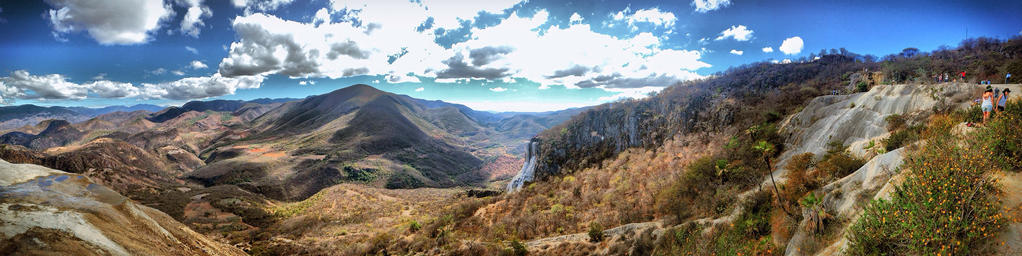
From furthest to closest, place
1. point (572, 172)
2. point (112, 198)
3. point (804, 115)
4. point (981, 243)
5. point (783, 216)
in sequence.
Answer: point (572, 172)
point (804, 115)
point (783, 216)
point (112, 198)
point (981, 243)

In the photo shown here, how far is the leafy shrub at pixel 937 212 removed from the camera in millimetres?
5770

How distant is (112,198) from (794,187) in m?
21.5

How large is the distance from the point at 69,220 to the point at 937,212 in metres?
16.9

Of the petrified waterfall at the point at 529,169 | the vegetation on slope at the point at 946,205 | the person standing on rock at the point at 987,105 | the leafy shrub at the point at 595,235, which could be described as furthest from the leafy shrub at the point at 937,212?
the petrified waterfall at the point at 529,169

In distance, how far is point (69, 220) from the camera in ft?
21.9

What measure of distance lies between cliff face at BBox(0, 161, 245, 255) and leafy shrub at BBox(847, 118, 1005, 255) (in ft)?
50.4

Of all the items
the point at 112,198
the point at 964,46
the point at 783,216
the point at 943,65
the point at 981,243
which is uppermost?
the point at 964,46

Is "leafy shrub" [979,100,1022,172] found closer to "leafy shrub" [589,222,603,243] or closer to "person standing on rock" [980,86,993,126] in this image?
"person standing on rock" [980,86,993,126]

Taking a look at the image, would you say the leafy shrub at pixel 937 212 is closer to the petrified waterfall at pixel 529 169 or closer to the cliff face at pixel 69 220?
the cliff face at pixel 69 220

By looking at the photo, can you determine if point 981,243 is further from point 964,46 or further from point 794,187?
point 964,46

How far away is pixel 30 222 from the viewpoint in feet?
→ 19.9

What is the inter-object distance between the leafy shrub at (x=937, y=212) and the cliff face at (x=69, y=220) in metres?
15.4

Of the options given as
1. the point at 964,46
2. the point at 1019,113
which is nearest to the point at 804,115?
the point at 1019,113

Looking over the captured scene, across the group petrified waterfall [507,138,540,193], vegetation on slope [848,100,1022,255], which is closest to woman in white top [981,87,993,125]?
vegetation on slope [848,100,1022,255]
